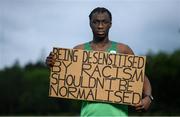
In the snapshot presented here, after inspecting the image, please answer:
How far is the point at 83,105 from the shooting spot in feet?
14.3

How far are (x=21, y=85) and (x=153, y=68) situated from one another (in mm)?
20067

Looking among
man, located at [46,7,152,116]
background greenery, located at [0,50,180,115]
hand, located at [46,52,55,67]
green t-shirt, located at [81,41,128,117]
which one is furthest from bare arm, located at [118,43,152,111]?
background greenery, located at [0,50,180,115]

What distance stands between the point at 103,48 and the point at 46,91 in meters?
66.3

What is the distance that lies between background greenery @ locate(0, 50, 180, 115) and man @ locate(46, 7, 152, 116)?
46953mm

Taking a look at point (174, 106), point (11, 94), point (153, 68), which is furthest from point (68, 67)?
point (11, 94)

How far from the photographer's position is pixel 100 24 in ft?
14.2

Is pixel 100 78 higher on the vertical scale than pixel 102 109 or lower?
higher

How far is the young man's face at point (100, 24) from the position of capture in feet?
14.2

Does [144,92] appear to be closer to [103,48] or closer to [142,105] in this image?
[142,105]

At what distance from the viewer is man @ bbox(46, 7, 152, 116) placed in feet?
13.9

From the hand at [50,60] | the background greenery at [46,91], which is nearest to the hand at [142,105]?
the hand at [50,60]

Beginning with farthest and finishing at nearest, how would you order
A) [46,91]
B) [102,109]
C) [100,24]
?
[46,91] < [100,24] < [102,109]

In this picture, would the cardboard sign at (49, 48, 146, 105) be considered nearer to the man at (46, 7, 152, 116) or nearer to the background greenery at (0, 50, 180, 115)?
the man at (46, 7, 152, 116)

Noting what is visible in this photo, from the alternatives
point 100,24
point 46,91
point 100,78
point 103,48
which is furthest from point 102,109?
point 46,91
